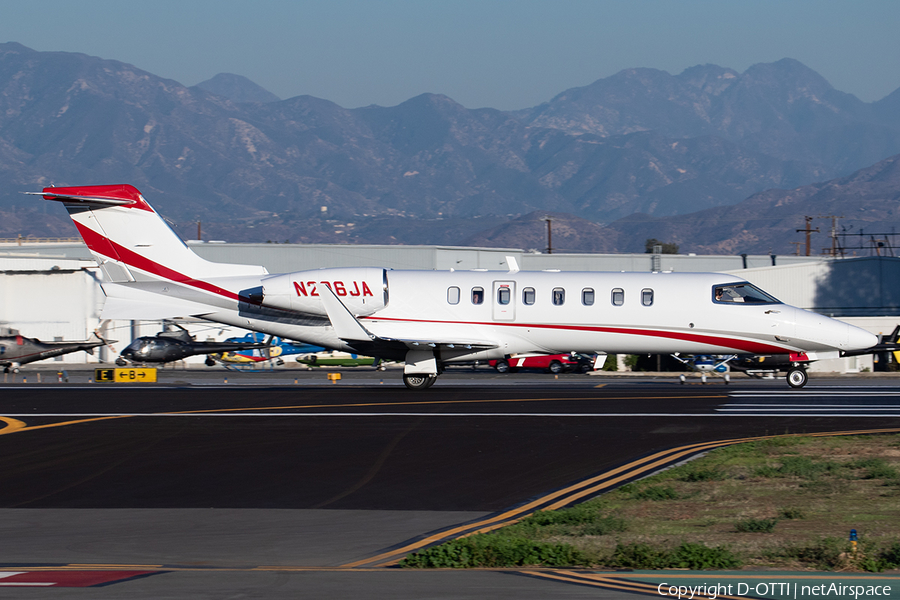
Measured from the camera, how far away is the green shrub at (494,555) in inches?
350

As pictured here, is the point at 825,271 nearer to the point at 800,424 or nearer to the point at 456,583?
the point at 800,424

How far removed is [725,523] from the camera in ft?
34.3

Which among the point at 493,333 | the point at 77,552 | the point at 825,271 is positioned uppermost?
the point at 825,271

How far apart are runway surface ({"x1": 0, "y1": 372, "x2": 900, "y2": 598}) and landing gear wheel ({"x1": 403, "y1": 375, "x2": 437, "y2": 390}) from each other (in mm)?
486

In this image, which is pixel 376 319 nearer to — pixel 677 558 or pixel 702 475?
pixel 702 475

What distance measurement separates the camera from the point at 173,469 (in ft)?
47.7

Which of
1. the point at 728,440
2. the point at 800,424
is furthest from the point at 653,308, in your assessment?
the point at 728,440

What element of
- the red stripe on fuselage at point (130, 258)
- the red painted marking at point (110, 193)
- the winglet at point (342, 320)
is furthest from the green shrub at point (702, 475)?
the red painted marking at point (110, 193)

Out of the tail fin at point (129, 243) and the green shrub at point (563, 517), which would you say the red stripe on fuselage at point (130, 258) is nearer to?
the tail fin at point (129, 243)

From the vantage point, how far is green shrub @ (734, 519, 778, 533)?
10.0 metres

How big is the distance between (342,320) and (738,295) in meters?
11.5

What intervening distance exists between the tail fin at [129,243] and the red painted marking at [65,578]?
1907cm

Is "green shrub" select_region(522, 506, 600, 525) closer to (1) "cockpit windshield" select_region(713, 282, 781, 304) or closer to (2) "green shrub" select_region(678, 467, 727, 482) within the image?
(2) "green shrub" select_region(678, 467, 727, 482)

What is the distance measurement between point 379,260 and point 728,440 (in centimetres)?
4616
